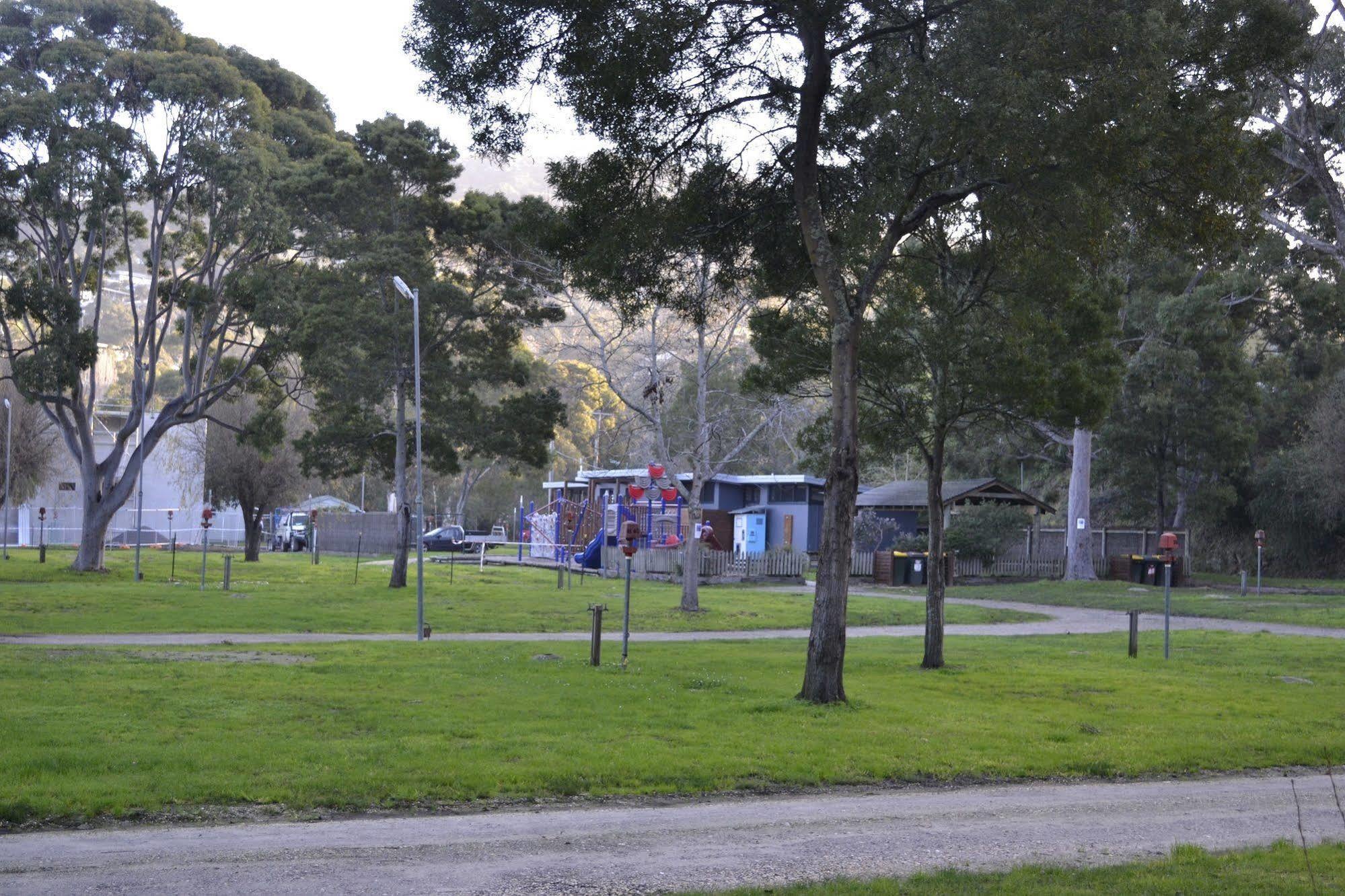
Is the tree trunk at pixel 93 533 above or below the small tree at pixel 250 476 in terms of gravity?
below

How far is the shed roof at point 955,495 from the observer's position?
4744 centimetres

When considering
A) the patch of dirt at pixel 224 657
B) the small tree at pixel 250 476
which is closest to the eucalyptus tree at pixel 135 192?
the small tree at pixel 250 476

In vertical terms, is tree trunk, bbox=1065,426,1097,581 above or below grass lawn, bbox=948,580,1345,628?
above

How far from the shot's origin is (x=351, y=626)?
79.5 feet

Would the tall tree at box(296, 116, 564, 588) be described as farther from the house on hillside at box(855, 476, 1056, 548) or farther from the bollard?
the bollard

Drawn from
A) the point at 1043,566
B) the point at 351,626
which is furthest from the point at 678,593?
the point at 1043,566

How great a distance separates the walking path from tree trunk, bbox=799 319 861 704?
352 inches

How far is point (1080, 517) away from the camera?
144ft

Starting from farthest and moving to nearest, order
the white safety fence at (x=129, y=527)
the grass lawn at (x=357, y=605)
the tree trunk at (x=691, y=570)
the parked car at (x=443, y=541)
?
the white safety fence at (x=129, y=527) < the parked car at (x=443, y=541) < the tree trunk at (x=691, y=570) < the grass lawn at (x=357, y=605)

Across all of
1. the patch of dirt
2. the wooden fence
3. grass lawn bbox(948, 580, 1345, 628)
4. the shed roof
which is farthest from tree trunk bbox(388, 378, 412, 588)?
the wooden fence

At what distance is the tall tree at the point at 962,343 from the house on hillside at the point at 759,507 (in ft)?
102

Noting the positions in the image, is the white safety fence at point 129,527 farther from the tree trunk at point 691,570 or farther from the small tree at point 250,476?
the tree trunk at point 691,570

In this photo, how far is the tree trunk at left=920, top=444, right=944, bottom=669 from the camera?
1780cm

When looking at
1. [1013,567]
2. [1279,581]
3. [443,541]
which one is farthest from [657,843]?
[443,541]
